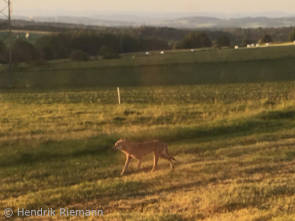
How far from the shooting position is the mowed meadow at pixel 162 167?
6.61m

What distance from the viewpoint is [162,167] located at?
363 inches

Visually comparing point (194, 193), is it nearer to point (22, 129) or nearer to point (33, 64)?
point (22, 129)

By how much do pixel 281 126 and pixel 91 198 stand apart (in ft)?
Answer: 31.0

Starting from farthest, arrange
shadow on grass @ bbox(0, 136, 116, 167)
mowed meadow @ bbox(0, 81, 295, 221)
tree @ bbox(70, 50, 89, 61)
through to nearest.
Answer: tree @ bbox(70, 50, 89, 61)
shadow on grass @ bbox(0, 136, 116, 167)
mowed meadow @ bbox(0, 81, 295, 221)

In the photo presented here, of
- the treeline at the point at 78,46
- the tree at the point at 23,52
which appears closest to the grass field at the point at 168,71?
the tree at the point at 23,52

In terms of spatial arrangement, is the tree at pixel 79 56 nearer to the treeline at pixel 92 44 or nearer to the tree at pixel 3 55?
the treeline at pixel 92 44

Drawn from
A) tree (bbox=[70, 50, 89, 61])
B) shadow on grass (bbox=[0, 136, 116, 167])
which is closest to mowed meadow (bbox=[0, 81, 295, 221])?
shadow on grass (bbox=[0, 136, 116, 167])

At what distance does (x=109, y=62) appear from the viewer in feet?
182

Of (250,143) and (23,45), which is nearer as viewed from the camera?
(250,143)

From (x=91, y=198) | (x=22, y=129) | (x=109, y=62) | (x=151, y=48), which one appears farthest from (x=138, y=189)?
(x=151, y=48)

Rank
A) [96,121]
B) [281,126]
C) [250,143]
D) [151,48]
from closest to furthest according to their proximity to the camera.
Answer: [250,143] < [281,126] < [96,121] < [151,48]

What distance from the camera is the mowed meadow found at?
661 cm

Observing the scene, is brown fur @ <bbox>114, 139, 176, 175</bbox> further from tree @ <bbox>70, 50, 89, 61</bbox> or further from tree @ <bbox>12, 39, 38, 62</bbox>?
tree @ <bbox>12, 39, 38, 62</bbox>

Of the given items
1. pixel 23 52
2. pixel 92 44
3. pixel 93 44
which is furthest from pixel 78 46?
pixel 23 52
